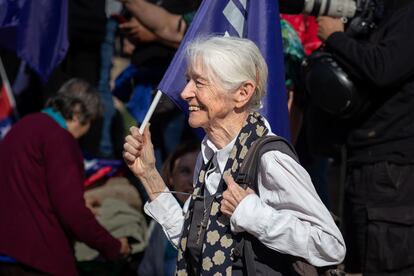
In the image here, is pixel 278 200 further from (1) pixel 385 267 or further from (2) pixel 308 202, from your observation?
(1) pixel 385 267

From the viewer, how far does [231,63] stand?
2.89 metres

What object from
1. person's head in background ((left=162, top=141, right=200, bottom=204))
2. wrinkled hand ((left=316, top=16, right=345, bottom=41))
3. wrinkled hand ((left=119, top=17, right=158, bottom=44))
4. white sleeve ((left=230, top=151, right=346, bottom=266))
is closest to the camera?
white sleeve ((left=230, top=151, right=346, bottom=266))

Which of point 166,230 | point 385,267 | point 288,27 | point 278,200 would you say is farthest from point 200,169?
point 288,27

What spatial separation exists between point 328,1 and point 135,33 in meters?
1.67

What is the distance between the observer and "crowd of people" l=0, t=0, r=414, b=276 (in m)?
2.80

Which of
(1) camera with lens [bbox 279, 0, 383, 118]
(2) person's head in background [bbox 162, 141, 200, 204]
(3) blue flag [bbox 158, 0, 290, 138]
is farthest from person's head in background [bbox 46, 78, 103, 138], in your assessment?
(3) blue flag [bbox 158, 0, 290, 138]

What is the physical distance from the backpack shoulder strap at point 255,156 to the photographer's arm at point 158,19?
2408mm

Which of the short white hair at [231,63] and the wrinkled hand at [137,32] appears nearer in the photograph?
the short white hair at [231,63]

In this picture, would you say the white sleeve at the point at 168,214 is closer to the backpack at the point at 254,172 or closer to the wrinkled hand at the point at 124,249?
the backpack at the point at 254,172

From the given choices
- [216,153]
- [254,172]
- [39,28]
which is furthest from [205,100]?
[39,28]

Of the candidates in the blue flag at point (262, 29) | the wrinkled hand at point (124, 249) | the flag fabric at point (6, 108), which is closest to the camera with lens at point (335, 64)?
the blue flag at point (262, 29)

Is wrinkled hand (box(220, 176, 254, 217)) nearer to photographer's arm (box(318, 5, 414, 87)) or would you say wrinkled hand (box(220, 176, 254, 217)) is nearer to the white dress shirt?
the white dress shirt

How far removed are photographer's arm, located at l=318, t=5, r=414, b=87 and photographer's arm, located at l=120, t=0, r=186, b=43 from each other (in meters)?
1.43

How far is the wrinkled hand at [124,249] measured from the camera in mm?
5371
